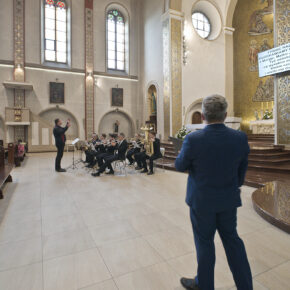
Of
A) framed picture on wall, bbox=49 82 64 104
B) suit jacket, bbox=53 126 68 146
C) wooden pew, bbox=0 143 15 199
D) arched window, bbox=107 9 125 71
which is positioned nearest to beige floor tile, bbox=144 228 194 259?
wooden pew, bbox=0 143 15 199

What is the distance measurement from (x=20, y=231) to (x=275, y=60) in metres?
7.65

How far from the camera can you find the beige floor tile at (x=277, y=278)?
171 centimetres

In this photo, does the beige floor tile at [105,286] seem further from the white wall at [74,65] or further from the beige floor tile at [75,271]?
the white wall at [74,65]

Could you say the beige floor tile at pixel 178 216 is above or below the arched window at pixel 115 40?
below

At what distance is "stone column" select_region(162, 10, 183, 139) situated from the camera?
12422mm

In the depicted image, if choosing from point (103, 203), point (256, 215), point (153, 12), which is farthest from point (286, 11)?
point (153, 12)

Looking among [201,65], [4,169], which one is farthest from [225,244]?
[201,65]

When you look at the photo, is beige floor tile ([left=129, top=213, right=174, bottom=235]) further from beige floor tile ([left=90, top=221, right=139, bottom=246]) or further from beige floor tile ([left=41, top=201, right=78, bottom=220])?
beige floor tile ([left=41, top=201, right=78, bottom=220])

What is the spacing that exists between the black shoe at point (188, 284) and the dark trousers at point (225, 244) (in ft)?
0.65

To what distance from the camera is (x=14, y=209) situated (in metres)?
3.49

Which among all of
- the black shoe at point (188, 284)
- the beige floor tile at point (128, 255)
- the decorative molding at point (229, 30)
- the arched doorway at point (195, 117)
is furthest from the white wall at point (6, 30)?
the black shoe at point (188, 284)

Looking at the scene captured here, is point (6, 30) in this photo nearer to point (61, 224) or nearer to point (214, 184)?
point (61, 224)

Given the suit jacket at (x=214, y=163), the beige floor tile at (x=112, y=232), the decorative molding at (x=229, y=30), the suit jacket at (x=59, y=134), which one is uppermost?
the decorative molding at (x=229, y=30)

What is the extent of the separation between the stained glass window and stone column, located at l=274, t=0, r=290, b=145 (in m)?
8.15
